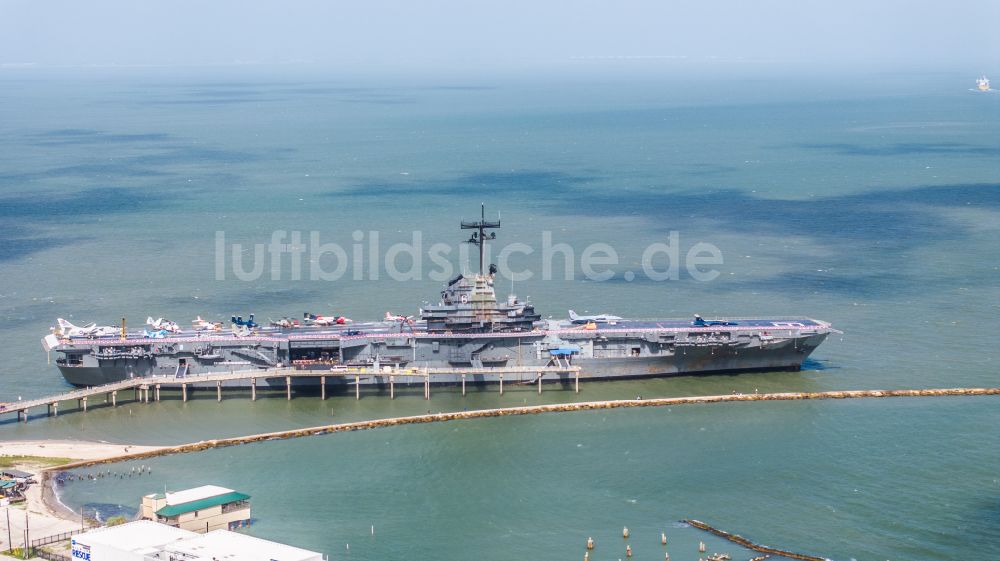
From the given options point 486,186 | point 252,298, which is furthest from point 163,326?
point 486,186

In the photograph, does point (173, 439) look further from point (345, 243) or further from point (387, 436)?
point (345, 243)

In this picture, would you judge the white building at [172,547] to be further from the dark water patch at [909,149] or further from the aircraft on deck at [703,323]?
the dark water patch at [909,149]

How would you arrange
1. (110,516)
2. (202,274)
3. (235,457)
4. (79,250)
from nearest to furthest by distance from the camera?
1. (110,516)
2. (235,457)
3. (202,274)
4. (79,250)

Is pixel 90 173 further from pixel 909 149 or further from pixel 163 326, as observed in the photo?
pixel 909 149

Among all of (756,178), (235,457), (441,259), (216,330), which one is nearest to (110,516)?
(235,457)

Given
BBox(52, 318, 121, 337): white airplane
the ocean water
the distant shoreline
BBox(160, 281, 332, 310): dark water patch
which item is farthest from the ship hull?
BBox(160, 281, 332, 310): dark water patch

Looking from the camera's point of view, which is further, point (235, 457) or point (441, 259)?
point (441, 259)

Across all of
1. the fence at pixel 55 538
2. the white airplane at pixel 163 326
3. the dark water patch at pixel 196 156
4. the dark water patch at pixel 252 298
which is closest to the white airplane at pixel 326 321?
the white airplane at pixel 163 326
